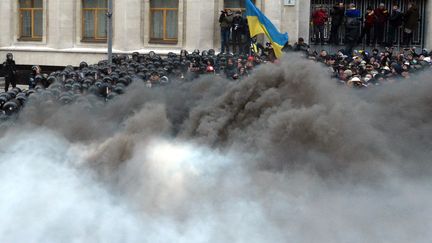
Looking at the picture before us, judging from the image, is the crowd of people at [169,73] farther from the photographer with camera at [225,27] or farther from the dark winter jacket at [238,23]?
the photographer with camera at [225,27]

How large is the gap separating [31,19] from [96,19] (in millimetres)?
3268

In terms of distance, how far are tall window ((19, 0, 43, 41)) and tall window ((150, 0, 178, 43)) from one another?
216 inches

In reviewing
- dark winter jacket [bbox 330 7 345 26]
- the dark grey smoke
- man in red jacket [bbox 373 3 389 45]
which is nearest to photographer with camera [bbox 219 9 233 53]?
dark winter jacket [bbox 330 7 345 26]

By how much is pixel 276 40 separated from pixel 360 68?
14.9ft

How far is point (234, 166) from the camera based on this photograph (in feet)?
41.7

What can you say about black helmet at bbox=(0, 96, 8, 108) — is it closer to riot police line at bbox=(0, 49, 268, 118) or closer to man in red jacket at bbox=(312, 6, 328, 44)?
riot police line at bbox=(0, 49, 268, 118)

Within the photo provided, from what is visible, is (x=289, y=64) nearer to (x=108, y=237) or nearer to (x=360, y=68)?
(x=108, y=237)

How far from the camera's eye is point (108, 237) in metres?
11.4

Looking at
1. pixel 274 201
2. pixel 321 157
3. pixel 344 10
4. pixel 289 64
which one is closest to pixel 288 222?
pixel 274 201

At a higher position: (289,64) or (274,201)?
(289,64)

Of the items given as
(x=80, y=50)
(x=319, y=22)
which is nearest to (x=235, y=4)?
(x=319, y=22)

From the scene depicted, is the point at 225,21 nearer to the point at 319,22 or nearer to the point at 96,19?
the point at 319,22

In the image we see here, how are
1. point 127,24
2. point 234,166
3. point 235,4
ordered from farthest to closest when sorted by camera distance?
1. point 127,24
2. point 235,4
3. point 234,166

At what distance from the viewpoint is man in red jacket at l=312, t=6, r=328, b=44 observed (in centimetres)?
3120
